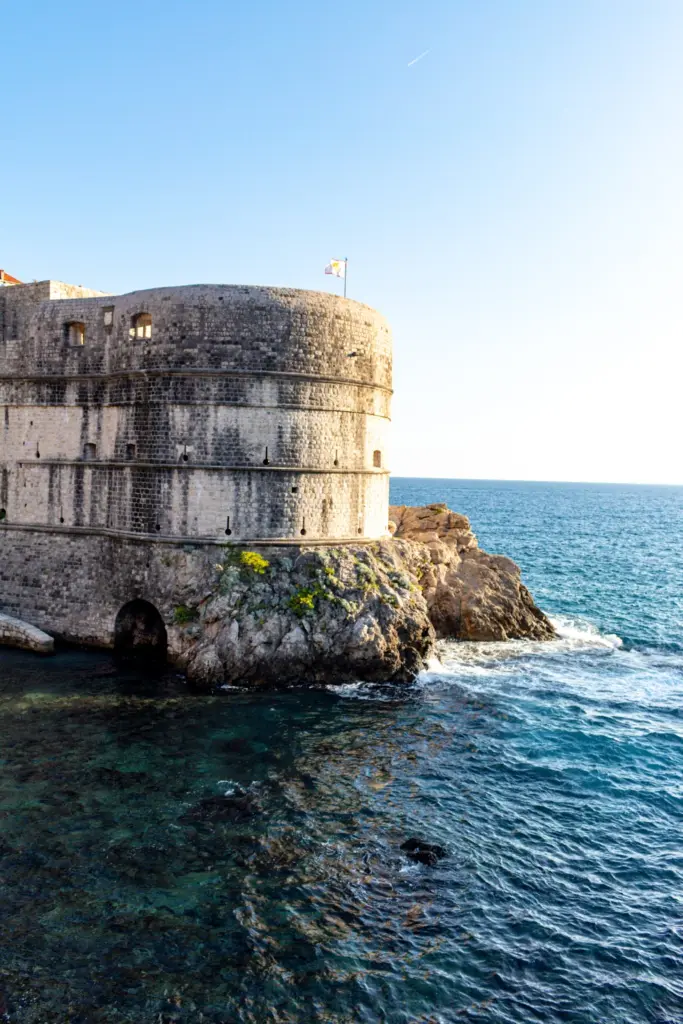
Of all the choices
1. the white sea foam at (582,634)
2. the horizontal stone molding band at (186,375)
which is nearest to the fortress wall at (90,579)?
the horizontal stone molding band at (186,375)

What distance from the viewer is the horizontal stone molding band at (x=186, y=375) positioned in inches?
998

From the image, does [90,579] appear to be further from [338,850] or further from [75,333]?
[338,850]

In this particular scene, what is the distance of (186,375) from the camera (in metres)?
25.5

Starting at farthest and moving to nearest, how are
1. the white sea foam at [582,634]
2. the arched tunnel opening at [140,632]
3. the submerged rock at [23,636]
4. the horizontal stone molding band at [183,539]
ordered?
the white sea foam at [582,634], the arched tunnel opening at [140,632], the submerged rock at [23,636], the horizontal stone molding band at [183,539]

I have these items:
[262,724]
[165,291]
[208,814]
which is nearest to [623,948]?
[208,814]

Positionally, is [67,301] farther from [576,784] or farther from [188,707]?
[576,784]

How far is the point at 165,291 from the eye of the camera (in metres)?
25.7

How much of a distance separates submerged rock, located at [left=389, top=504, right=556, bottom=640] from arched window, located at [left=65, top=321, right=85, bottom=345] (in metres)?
16.4

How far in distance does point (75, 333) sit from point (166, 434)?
614cm

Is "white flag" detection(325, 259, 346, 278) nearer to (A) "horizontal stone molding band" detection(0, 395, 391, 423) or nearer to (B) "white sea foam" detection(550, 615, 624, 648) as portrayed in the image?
(A) "horizontal stone molding band" detection(0, 395, 391, 423)

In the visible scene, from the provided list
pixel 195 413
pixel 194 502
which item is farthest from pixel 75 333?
pixel 194 502

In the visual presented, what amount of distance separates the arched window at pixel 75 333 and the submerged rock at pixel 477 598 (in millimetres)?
16358

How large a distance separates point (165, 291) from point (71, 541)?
984 centimetres

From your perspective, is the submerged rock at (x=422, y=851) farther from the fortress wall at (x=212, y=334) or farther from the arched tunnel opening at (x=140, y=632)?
the fortress wall at (x=212, y=334)
